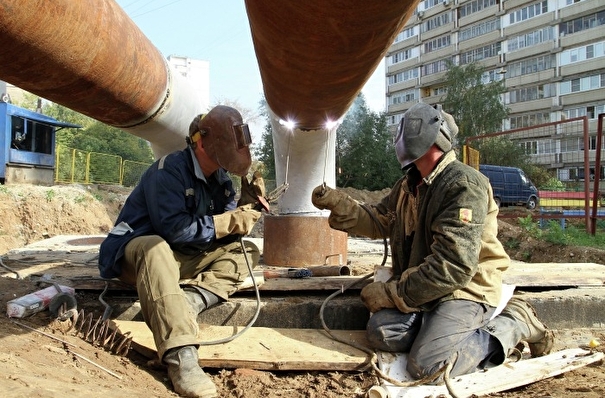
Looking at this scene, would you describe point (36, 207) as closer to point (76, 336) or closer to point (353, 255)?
point (353, 255)

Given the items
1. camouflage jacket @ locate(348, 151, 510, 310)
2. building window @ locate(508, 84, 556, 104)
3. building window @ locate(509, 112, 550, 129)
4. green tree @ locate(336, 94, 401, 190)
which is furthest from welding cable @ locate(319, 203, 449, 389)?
building window @ locate(508, 84, 556, 104)

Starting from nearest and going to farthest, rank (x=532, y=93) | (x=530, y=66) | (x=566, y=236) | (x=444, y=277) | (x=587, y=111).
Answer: (x=444, y=277) → (x=566, y=236) → (x=587, y=111) → (x=532, y=93) → (x=530, y=66)

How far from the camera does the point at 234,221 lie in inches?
129

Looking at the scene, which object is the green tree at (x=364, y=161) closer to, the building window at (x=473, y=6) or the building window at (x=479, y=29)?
the building window at (x=479, y=29)

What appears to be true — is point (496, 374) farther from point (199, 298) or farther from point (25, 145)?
point (25, 145)

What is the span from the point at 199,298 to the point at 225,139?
3.37 feet

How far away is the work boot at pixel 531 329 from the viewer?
10.2 feet

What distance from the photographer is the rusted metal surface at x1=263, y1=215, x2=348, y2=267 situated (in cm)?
482

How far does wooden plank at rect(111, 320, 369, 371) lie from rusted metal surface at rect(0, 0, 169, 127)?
4.63 ft

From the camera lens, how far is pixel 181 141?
426 centimetres

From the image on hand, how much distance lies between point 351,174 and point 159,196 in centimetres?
2459

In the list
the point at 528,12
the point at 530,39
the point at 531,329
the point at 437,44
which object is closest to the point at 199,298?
the point at 531,329

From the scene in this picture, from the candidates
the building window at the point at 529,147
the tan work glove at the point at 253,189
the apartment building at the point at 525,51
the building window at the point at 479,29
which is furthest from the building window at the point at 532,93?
the tan work glove at the point at 253,189

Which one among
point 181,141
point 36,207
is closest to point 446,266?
point 181,141
